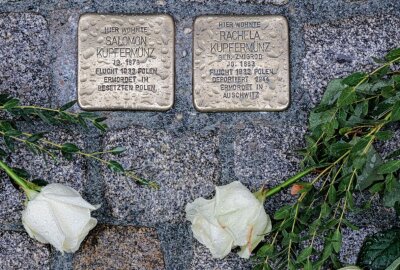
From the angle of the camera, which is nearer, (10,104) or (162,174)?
(10,104)

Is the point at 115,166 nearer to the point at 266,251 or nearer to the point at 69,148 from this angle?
the point at 69,148

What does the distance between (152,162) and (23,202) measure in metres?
0.23

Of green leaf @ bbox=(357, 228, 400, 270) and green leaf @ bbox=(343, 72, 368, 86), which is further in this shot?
green leaf @ bbox=(357, 228, 400, 270)

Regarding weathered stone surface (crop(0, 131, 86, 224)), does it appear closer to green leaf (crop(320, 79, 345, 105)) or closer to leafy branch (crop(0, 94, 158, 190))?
leafy branch (crop(0, 94, 158, 190))

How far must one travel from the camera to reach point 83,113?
113 cm

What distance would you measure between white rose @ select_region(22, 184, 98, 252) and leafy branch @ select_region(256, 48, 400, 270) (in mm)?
287

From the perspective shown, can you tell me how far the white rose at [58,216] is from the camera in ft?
3.59

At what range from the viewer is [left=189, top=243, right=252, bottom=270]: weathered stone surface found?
1.23 meters

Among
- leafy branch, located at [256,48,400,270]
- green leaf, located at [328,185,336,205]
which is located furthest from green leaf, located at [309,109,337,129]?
green leaf, located at [328,185,336,205]

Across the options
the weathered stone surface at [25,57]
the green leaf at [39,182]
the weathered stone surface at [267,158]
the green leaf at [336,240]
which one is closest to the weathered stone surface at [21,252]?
the green leaf at [39,182]

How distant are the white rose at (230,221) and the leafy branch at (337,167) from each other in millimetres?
25

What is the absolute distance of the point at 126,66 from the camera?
1227 mm

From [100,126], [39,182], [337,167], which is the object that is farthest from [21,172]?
[337,167]

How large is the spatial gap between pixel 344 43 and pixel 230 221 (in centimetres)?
38
